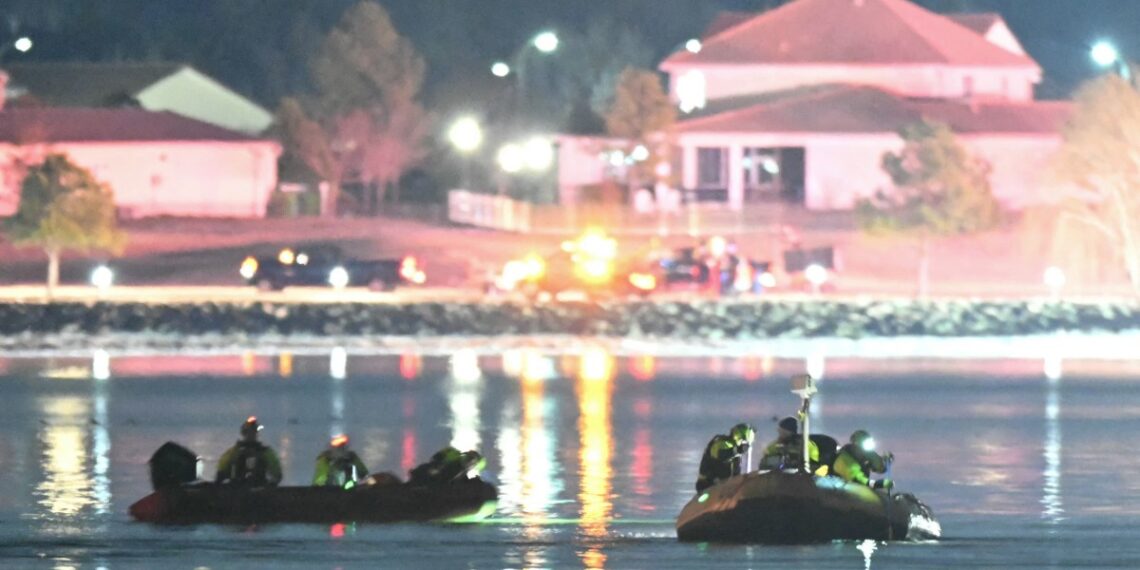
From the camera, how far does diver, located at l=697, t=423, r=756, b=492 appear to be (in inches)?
928

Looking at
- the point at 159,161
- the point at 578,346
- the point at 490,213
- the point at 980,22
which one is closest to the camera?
the point at 578,346

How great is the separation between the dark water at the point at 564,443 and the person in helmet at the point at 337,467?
0.48 meters

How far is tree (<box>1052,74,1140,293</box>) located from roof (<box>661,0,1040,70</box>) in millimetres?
14920

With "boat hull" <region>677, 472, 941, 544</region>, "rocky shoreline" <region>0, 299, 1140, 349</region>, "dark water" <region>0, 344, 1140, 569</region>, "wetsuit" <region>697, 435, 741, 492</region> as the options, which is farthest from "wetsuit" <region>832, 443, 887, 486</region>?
"rocky shoreline" <region>0, 299, 1140, 349</region>

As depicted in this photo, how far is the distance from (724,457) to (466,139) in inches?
2220

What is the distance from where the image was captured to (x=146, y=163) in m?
73.6

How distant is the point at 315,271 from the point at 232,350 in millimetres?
8794

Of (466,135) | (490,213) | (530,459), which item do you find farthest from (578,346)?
(466,135)

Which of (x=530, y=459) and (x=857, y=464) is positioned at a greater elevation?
(x=857, y=464)

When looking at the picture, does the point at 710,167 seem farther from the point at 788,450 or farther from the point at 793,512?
the point at 793,512

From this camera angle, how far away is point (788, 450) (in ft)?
76.0

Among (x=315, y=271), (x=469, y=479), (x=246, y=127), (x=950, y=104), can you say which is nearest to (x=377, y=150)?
(x=246, y=127)

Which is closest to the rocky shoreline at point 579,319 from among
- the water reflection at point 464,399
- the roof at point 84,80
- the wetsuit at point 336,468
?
the water reflection at point 464,399

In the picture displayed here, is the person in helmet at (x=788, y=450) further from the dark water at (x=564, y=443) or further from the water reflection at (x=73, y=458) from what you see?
the water reflection at (x=73, y=458)
